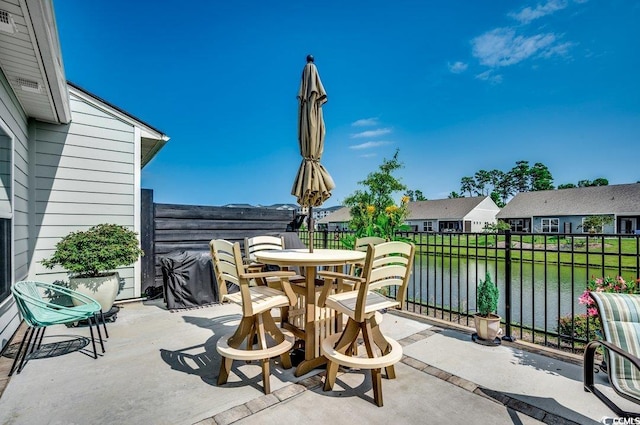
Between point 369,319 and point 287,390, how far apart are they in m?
0.78

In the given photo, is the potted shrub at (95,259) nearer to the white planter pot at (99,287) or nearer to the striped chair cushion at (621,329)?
the white planter pot at (99,287)

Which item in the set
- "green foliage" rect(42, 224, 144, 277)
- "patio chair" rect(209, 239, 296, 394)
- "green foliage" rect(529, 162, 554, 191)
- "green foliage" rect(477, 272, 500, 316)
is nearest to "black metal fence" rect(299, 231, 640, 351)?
"green foliage" rect(477, 272, 500, 316)

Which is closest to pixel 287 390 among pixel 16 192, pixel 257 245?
pixel 257 245

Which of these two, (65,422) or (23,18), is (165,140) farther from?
(65,422)

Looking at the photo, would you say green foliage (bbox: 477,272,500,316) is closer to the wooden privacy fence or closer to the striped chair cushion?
Result: the striped chair cushion

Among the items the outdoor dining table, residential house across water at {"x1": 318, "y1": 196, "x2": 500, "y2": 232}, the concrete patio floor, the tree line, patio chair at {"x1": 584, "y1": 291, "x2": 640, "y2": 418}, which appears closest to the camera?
patio chair at {"x1": 584, "y1": 291, "x2": 640, "y2": 418}

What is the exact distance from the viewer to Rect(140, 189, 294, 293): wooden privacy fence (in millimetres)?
5211

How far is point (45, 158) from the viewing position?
14.3 ft

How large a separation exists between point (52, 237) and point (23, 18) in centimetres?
320

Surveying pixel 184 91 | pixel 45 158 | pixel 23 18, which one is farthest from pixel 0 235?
pixel 184 91

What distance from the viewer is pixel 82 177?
15.1ft

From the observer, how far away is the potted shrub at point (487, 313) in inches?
121

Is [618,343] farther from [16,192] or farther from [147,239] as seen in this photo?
[147,239]

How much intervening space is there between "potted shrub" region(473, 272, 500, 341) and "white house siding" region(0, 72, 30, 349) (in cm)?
466
